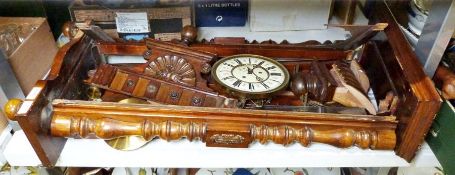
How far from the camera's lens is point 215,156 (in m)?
0.74

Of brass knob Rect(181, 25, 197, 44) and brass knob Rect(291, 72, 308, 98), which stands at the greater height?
brass knob Rect(181, 25, 197, 44)

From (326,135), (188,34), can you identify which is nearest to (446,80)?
(326,135)

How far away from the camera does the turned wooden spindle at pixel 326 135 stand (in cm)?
71

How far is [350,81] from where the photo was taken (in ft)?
2.71

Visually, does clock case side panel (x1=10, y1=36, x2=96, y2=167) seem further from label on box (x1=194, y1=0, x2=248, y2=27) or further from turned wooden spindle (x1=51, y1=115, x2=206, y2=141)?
label on box (x1=194, y1=0, x2=248, y2=27)

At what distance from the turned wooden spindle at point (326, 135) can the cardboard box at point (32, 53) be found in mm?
547

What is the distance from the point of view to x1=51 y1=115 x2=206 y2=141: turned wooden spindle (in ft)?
2.31

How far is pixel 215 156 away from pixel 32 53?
517 millimetres

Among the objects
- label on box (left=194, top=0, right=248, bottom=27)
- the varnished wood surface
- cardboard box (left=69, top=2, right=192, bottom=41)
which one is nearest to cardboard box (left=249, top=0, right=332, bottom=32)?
label on box (left=194, top=0, right=248, bottom=27)

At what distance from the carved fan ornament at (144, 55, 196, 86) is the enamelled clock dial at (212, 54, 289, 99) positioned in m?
0.06

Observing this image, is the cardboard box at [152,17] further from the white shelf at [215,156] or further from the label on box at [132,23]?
the white shelf at [215,156]

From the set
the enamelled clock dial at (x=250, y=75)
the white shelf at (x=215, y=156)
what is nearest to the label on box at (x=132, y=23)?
the enamelled clock dial at (x=250, y=75)

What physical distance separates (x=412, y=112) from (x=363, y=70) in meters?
0.23

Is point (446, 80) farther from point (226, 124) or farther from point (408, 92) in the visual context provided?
point (226, 124)
